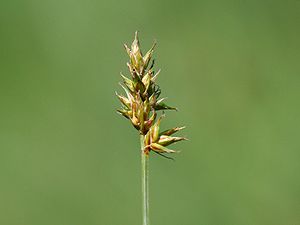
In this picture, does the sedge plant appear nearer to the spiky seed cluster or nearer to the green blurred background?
the spiky seed cluster

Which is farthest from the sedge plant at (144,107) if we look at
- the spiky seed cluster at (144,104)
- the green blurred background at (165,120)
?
the green blurred background at (165,120)

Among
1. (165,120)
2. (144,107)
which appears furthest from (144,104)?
(165,120)

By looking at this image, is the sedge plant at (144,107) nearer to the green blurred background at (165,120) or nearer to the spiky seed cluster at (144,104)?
the spiky seed cluster at (144,104)

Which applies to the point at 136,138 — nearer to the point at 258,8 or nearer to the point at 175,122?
the point at 175,122

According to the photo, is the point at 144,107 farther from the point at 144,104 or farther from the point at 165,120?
the point at 165,120

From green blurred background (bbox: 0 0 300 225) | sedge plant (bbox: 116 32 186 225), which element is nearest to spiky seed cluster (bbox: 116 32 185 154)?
sedge plant (bbox: 116 32 186 225)
